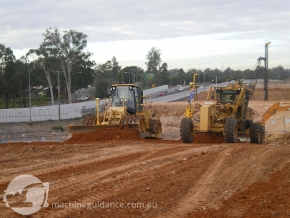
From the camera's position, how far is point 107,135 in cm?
2012

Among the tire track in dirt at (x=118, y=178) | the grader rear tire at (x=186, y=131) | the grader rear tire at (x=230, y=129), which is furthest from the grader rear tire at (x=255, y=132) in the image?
the tire track in dirt at (x=118, y=178)

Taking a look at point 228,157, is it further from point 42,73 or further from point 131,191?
point 42,73

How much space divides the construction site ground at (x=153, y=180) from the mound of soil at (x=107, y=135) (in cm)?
327

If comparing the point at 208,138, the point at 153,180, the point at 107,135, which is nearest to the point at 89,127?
the point at 107,135

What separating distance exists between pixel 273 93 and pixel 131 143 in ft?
192

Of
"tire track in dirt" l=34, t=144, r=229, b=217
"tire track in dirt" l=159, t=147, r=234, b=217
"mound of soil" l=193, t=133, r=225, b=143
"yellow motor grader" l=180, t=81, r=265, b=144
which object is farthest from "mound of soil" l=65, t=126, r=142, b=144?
"tire track in dirt" l=159, t=147, r=234, b=217

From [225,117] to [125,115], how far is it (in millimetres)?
4876

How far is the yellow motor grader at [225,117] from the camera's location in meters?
19.8

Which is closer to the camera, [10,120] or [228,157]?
[228,157]

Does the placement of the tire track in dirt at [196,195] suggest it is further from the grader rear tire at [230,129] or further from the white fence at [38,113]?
the white fence at [38,113]

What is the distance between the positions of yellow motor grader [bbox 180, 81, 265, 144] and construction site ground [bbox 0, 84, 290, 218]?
409cm

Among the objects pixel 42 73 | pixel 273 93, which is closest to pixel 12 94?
pixel 42 73

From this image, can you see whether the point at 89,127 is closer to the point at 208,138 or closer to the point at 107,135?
the point at 107,135

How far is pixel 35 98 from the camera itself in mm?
87062
